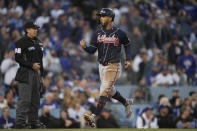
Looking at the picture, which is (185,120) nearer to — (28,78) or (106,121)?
(106,121)

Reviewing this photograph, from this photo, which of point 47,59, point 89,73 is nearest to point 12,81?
point 47,59

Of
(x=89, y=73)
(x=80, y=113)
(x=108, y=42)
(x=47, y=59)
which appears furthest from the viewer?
(x=89, y=73)

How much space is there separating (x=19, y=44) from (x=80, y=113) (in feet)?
16.6

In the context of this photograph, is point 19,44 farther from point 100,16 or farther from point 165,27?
point 165,27

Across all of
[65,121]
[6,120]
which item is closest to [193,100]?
[65,121]

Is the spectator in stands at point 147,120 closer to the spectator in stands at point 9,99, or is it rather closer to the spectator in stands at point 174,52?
the spectator in stands at point 9,99

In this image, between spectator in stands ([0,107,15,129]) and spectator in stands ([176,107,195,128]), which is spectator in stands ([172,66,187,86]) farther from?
spectator in stands ([0,107,15,129])

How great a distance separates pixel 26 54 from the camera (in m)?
10.8

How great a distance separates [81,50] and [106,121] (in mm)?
4462

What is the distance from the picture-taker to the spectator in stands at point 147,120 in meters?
14.9

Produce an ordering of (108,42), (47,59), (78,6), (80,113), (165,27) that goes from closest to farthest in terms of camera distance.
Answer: (108,42), (80,113), (47,59), (165,27), (78,6)

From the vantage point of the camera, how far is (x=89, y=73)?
18609 millimetres

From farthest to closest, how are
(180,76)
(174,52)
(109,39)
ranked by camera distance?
1. (174,52)
2. (180,76)
3. (109,39)

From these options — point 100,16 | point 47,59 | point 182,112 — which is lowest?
point 182,112
